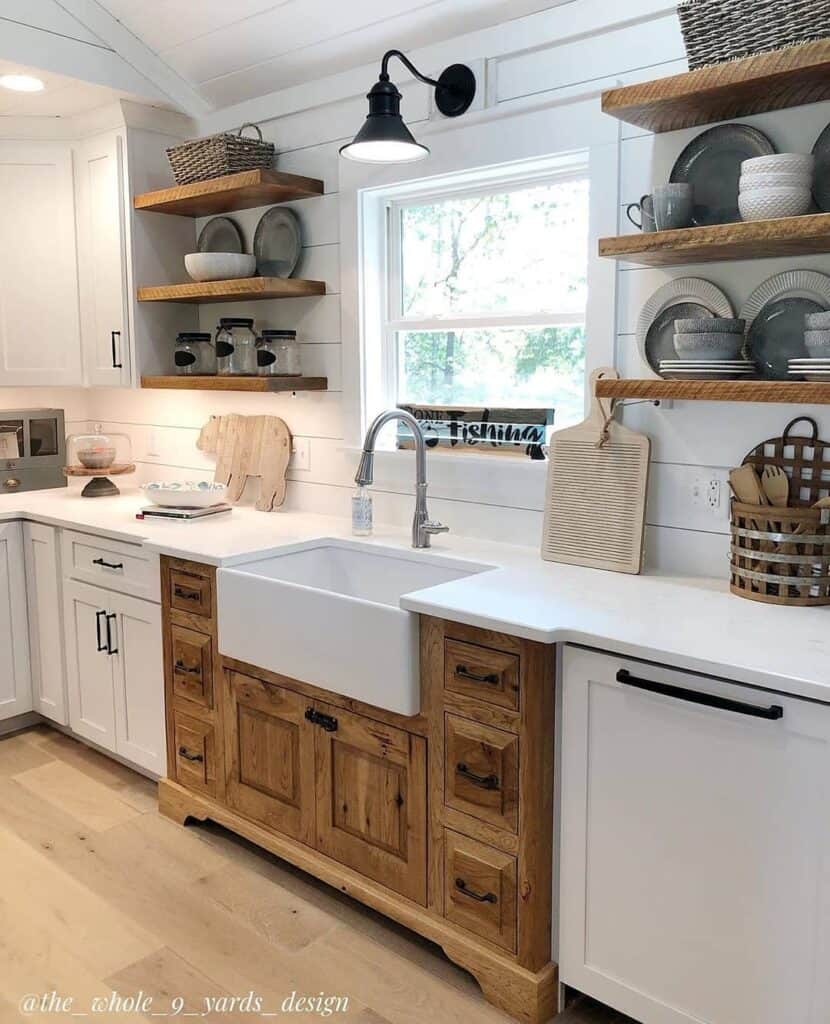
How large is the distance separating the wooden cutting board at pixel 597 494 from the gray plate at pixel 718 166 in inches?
18.1

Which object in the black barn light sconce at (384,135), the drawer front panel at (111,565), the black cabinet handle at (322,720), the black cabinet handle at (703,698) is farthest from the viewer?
the drawer front panel at (111,565)

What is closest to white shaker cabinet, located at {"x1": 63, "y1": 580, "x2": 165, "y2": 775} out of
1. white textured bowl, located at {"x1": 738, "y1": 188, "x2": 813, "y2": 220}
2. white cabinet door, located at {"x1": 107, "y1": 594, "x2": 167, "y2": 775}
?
white cabinet door, located at {"x1": 107, "y1": 594, "x2": 167, "y2": 775}

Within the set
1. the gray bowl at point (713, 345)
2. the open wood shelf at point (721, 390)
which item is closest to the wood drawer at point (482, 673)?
the open wood shelf at point (721, 390)

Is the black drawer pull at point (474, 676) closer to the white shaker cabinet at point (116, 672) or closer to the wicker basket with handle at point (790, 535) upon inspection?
the wicker basket with handle at point (790, 535)

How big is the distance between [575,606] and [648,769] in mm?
387

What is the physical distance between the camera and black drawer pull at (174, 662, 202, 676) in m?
2.74

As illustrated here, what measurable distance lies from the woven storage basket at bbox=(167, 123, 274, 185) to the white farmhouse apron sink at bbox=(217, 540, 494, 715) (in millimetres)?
1308

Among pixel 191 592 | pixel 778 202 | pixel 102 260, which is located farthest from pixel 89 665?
pixel 778 202

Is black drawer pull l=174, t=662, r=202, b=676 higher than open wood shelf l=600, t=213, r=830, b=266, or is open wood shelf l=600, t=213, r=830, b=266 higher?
open wood shelf l=600, t=213, r=830, b=266

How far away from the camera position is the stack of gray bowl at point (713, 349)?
2.04m

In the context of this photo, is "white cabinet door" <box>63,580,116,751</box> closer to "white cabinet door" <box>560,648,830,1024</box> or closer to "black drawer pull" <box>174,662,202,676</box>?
"black drawer pull" <box>174,662,202,676</box>

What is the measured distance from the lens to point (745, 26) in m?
1.89

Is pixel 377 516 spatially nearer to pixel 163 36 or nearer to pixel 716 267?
pixel 716 267

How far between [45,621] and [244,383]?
3.86ft
